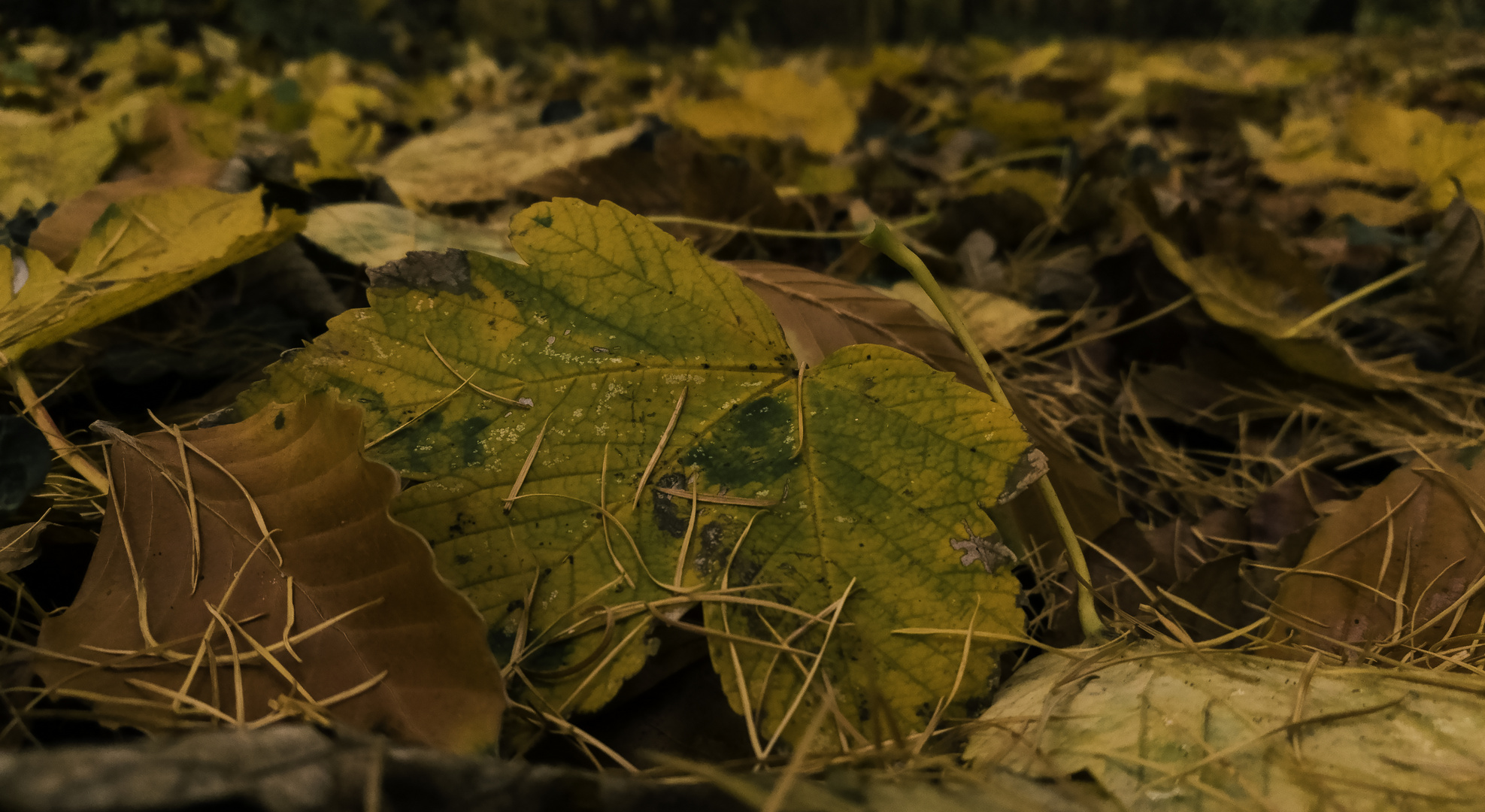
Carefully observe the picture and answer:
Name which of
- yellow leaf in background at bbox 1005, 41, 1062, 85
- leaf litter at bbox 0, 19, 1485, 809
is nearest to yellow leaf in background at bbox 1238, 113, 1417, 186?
leaf litter at bbox 0, 19, 1485, 809

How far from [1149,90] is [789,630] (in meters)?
2.58

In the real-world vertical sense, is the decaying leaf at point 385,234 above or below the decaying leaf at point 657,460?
above

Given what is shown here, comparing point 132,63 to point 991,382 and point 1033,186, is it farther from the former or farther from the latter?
point 991,382

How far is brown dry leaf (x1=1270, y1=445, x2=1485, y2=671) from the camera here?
1.96 ft

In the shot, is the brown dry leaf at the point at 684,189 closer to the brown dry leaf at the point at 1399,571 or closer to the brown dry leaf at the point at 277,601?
the brown dry leaf at the point at 277,601

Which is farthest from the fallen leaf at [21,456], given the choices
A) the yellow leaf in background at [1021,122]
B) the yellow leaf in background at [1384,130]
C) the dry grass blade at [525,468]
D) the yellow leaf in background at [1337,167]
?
the yellow leaf in background at [1384,130]

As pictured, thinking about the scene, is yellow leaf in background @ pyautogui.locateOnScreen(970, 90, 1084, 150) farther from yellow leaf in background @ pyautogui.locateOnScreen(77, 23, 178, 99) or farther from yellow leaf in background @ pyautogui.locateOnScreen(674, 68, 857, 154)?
yellow leaf in background @ pyautogui.locateOnScreen(77, 23, 178, 99)

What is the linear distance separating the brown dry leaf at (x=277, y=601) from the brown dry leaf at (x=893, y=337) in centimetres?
35

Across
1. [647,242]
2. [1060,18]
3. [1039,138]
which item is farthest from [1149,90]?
[1060,18]

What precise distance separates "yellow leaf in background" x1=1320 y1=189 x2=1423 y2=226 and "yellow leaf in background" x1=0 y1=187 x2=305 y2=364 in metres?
A: 1.65

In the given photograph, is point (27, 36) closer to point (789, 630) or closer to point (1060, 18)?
point (789, 630)

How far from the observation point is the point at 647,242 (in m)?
0.62

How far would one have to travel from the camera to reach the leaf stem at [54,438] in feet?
1.96

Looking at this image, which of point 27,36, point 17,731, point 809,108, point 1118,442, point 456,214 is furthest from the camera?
point 27,36
